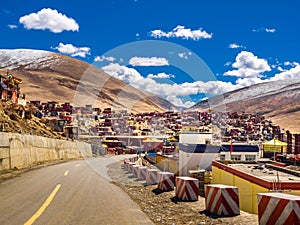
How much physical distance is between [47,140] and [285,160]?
2391 centimetres

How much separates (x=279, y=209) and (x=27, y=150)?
848 inches

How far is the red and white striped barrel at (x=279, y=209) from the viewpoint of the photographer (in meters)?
6.25

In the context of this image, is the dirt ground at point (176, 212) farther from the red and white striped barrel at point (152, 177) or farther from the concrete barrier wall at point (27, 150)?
the concrete barrier wall at point (27, 150)

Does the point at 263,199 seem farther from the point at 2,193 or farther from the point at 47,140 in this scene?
the point at 47,140

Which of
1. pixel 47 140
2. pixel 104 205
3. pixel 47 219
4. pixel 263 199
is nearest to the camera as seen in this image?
pixel 263 199

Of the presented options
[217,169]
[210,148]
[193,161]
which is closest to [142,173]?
[217,169]

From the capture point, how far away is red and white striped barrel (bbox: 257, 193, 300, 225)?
20.5ft

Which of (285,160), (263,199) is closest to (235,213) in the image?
(263,199)

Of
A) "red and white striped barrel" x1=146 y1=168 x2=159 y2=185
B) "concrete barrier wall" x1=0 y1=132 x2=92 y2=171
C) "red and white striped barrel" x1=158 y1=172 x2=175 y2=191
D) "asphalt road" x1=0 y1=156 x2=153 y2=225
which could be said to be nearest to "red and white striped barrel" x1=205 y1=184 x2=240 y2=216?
"asphalt road" x1=0 y1=156 x2=153 y2=225

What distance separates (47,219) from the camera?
305 inches

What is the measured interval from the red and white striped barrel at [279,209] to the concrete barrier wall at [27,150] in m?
15.9

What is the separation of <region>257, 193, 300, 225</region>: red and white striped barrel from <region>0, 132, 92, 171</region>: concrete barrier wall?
1587 cm

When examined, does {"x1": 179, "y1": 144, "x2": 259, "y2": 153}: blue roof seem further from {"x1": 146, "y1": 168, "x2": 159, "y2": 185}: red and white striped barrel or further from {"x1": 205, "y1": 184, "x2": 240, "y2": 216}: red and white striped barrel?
{"x1": 205, "y1": 184, "x2": 240, "y2": 216}: red and white striped barrel

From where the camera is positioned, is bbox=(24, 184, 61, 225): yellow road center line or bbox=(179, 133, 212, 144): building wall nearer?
bbox=(24, 184, 61, 225): yellow road center line
